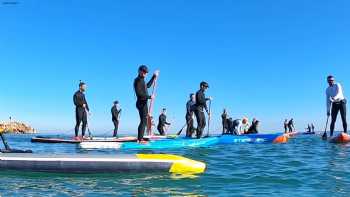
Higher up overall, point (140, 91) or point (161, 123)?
point (140, 91)

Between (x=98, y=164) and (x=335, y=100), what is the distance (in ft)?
32.7

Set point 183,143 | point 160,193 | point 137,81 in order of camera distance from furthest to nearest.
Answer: point 183,143 → point 137,81 → point 160,193

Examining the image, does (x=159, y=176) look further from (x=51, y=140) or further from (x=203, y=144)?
(x=51, y=140)

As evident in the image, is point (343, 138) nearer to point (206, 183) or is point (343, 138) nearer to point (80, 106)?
Result: point (206, 183)

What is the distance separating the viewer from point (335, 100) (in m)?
15.2

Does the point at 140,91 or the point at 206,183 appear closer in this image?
the point at 206,183

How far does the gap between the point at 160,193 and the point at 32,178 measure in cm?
230

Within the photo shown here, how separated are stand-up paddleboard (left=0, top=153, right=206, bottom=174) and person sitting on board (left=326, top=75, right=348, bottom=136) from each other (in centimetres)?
883

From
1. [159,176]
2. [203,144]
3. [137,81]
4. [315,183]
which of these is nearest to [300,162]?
[315,183]

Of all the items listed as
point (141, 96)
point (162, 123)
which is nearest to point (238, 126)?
point (162, 123)

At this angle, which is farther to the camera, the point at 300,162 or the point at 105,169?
the point at 300,162

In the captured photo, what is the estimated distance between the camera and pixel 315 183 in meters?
6.77

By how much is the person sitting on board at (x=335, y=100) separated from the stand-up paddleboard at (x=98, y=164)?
8.83 m

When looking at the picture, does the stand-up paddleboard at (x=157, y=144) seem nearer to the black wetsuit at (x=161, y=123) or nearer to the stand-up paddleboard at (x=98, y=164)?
the stand-up paddleboard at (x=98, y=164)
